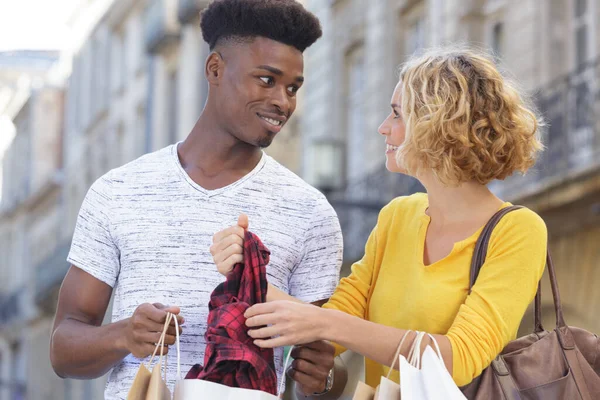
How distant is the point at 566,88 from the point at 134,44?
22.7 m

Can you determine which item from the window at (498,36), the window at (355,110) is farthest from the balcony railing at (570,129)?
the window at (355,110)

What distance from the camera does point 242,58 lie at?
388cm

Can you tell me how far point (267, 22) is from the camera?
3.88 m

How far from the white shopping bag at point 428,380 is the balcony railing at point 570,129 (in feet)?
29.1

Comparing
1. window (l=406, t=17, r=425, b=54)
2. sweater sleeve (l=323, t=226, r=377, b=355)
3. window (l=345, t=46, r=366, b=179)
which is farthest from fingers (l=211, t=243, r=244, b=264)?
window (l=345, t=46, r=366, b=179)

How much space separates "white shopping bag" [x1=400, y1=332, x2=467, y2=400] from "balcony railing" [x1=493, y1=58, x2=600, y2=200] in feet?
29.1


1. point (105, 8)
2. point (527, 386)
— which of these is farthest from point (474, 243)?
point (105, 8)

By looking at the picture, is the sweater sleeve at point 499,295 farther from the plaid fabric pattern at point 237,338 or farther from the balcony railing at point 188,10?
the balcony railing at point 188,10

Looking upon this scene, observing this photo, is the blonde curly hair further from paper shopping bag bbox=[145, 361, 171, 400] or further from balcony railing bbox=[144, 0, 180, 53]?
balcony railing bbox=[144, 0, 180, 53]

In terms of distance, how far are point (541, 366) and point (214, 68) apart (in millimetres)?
1371

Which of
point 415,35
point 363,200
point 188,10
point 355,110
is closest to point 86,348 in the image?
point 363,200

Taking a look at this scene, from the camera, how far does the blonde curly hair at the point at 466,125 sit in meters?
3.48

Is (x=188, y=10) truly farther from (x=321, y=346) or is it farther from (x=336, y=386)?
(x=321, y=346)

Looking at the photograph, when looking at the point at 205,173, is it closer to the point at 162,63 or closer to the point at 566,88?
the point at 566,88
